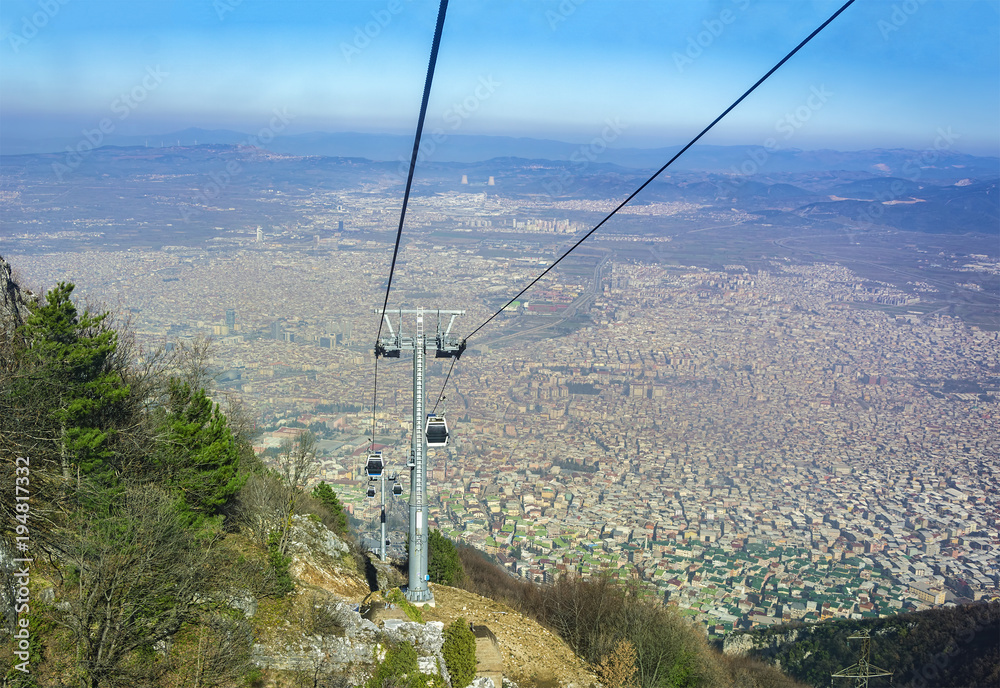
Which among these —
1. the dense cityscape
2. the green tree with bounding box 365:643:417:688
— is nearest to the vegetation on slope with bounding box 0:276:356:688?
the green tree with bounding box 365:643:417:688

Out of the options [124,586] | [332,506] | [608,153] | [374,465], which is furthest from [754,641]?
[608,153]

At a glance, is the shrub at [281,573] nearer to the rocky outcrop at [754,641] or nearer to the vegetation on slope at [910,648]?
the vegetation on slope at [910,648]

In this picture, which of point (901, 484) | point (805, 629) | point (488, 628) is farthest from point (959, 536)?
point (488, 628)

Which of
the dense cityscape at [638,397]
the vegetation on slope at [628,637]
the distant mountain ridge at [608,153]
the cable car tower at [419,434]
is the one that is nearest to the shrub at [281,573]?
the cable car tower at [419,434]

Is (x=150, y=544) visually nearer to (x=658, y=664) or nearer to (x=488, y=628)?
(x=488, y=628)

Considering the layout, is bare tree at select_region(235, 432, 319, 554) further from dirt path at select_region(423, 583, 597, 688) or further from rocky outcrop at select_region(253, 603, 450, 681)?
dirt path at select_region(423, 583, 597, 688)
